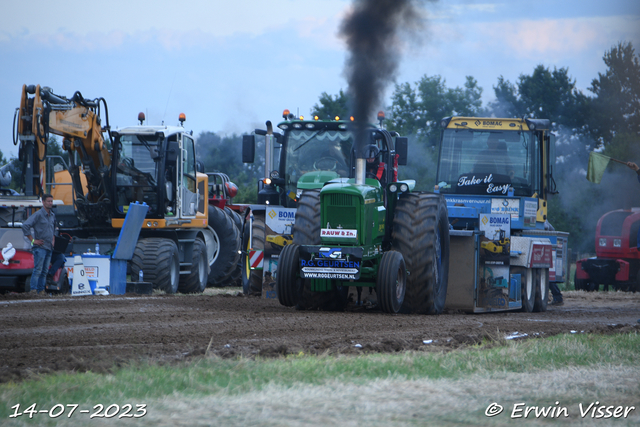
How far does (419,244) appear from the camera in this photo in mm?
11086

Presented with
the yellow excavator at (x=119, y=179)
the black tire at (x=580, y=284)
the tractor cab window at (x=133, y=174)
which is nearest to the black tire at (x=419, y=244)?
the yellow excavator at (x=119, y=179)

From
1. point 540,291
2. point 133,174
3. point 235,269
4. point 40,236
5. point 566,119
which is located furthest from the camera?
point 566,119

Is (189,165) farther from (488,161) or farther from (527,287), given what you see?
(527,287)

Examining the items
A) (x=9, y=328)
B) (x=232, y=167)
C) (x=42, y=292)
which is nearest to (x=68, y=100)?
(x=42, y=292)

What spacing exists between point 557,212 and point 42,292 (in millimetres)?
35384

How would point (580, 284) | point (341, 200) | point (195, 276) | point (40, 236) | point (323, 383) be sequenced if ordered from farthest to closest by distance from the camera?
1. point (580, 284)
2. point (195, 276)
3. point (40, 236)
4. point (341, 200)
5. point (323, 383)

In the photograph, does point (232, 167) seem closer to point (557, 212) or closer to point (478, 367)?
point (557, 212)

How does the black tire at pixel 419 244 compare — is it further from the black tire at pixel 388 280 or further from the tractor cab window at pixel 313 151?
the tractor cab window at pixel 313 151

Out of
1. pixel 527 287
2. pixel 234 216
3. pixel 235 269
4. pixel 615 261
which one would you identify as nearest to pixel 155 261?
pixel 235 269

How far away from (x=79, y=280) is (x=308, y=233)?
5.01 metres

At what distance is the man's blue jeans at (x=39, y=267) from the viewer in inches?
548

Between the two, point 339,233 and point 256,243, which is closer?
point 339,233

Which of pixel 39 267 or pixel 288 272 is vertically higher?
pixel 288 272

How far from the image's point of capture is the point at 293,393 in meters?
5.15
